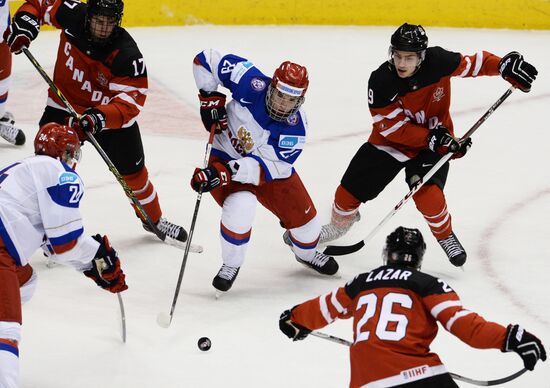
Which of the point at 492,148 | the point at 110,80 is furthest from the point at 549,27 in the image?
the point at 110,80

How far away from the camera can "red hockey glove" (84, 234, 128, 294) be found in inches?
133

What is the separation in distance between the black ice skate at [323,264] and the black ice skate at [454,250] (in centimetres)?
47

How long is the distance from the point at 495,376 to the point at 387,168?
1231 mm

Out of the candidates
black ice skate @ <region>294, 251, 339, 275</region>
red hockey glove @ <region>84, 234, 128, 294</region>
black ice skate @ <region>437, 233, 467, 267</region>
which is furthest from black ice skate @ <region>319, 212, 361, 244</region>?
red hockey glove @ <region>84, 234, 128, 294</region>

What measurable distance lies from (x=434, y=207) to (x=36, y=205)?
1.84m

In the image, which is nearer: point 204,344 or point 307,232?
point 204,344

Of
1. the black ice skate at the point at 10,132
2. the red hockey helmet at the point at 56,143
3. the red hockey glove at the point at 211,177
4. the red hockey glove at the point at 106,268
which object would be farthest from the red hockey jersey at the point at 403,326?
the black ice skate at the point at 10,132

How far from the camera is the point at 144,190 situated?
4.61 metres

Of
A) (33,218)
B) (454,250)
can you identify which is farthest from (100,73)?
(454,250)

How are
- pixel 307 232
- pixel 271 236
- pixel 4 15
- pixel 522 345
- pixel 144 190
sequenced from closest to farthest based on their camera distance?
1. pixel 522 345
2. pixel 307 232
3. pixel 144 190
4. pixel 271 236
5. pixel 4 15

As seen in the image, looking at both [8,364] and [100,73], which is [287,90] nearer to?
[100,73]

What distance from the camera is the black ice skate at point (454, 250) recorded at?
4449 mm

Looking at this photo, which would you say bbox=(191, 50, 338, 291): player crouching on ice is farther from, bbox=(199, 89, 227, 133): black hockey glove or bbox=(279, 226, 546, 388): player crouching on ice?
bbox=(279, 226, 546, 388): player crouching on ice

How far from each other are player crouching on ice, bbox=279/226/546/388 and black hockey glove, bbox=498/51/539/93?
1661mm
